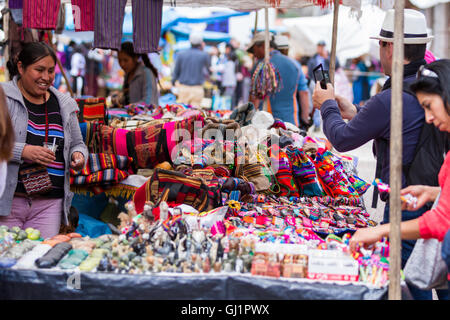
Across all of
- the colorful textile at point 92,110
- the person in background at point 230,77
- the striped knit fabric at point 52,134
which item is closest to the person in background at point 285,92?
the colorful textile at point 92,110

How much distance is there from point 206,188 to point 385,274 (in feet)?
3.99

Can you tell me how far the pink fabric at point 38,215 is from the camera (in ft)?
10.5

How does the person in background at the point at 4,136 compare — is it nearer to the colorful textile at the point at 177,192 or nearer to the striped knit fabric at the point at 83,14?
the colorful textile at the point at 177,192

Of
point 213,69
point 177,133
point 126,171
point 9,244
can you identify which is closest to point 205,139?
point 177,133

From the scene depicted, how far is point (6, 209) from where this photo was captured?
309 centimetres

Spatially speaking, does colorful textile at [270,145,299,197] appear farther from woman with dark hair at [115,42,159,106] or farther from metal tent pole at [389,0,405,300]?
woman with dark hair at [115,42,159,106]

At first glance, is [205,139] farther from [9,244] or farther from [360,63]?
[360,63]

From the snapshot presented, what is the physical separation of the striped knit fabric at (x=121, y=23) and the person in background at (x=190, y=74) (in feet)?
21.4

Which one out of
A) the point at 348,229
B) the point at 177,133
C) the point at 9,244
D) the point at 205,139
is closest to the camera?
the point at 9,244

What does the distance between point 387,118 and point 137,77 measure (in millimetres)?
4041

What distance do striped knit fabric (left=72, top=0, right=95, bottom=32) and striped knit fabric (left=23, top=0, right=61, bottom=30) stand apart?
0.51 feet

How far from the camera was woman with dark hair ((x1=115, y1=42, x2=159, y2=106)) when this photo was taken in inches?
243

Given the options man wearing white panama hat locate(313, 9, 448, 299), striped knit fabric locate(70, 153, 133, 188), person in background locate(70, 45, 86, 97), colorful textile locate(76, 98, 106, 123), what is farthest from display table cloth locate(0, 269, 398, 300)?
person in background locate(70, 45, 86, 97)

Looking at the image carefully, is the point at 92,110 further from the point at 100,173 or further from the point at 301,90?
the point at 301,90
